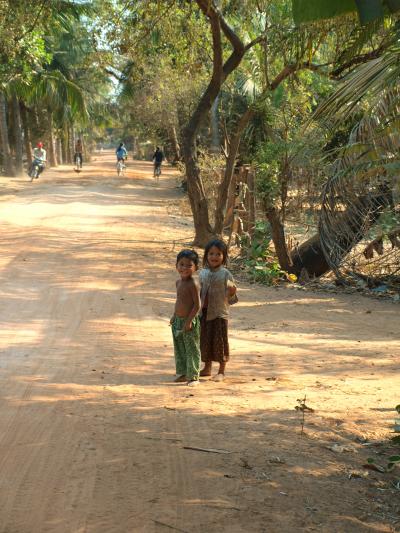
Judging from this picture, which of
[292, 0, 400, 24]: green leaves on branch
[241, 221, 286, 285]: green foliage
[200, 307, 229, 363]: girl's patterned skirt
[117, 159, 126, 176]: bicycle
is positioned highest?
[292, 0, 400, 24]: green leaves on branch

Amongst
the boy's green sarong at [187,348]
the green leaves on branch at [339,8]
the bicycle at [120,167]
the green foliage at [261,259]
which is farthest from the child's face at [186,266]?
the bicycle at [120,167]

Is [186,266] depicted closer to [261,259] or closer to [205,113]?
[261,259]

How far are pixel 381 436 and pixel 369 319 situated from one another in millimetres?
5787

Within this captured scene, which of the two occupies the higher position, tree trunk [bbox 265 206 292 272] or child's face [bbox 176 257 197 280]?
child's face [bbox 176 257 197 280]

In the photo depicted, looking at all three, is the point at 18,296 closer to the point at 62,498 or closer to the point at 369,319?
the point at 369,319

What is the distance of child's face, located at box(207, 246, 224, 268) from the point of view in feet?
23.9

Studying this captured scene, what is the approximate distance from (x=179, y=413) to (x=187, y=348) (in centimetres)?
112

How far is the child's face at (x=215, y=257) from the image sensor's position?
23.9 feet

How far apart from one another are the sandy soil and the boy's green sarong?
A: 0.20 metres

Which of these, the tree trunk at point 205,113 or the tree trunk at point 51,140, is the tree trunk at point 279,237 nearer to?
the tree trunk at point 205,113

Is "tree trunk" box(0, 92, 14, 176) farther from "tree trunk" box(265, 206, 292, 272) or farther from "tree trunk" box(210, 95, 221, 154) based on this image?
"tree trunk" box(265, 206, 292, 272)

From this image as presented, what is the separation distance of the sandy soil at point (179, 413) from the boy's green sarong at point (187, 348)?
0.20m

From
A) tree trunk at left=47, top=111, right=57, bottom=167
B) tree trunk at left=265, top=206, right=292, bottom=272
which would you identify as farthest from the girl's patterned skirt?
tree trunk at left=47, top=111, right=57, bottom=167

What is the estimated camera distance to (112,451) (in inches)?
205
